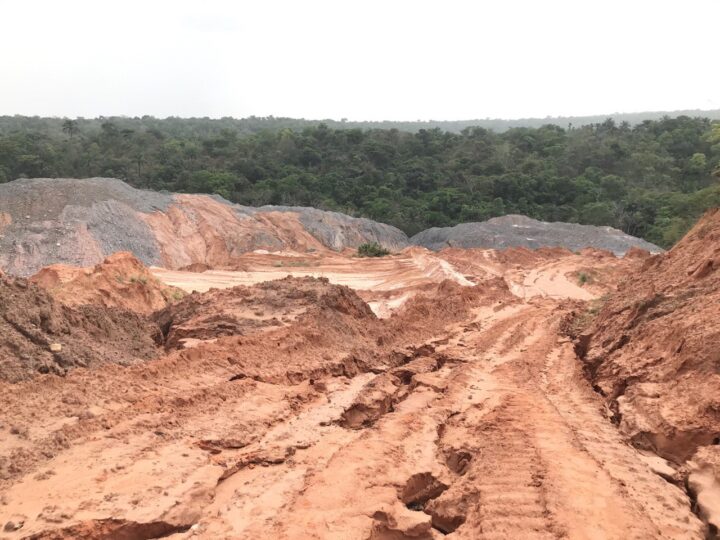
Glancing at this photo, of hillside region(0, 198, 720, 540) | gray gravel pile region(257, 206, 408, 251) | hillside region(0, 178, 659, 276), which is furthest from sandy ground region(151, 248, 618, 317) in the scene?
hillside region(0, 198, 720, 540)

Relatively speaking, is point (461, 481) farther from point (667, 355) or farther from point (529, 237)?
point (529, 237)

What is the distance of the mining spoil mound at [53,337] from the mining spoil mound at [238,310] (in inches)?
34.2

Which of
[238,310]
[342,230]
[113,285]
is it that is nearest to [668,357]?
[238,310]

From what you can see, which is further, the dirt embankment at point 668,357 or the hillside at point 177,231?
the hillside at point 177,231

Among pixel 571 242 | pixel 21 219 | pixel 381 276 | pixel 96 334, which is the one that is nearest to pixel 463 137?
pixel 571 242

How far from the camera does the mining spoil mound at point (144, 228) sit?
78.6ft

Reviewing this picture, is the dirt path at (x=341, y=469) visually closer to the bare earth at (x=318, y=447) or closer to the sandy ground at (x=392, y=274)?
the bare earth at (x=318, y=447)

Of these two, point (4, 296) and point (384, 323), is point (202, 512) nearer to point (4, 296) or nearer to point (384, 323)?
point (4, 296)

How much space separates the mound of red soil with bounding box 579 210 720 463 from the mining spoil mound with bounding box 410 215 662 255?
2397cm

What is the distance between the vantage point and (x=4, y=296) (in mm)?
6516

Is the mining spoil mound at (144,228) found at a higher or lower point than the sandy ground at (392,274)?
higher

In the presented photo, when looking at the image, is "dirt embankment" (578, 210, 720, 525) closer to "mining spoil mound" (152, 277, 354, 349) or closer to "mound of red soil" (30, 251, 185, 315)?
"mining spoil mound" (152, 277, 354, 349)

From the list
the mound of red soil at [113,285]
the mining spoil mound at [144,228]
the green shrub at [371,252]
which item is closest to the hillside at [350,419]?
the mound of red soil at [113,285]

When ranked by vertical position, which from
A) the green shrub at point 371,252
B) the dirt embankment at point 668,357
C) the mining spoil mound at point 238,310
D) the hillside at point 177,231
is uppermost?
the dirt embankment at point 668,357
